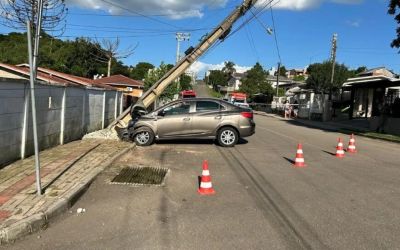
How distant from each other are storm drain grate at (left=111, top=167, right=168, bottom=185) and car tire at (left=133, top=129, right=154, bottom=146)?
4.58 metres

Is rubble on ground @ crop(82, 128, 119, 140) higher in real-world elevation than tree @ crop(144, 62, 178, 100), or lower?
lower

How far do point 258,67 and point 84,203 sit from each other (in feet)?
Result: 291

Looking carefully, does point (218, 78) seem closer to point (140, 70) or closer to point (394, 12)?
point (140, 70)

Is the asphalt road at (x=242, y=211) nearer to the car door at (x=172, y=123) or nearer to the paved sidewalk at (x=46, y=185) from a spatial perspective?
the paved sidewalk at (x=46, y=185)

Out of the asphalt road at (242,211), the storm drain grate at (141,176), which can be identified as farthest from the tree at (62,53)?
the asphalt road at (242,211)

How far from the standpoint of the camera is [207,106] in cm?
1563

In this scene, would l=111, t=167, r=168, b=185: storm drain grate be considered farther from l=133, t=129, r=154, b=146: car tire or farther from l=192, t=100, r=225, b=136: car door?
l=192, t=100, r=225, b=136: car door

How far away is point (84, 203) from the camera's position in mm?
7250

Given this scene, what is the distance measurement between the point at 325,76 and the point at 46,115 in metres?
41.7

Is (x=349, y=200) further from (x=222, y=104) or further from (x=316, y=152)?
(x=222, y=104)

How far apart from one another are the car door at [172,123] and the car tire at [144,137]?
12.0 inches

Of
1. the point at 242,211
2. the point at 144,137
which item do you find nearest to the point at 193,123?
the point at 144,137

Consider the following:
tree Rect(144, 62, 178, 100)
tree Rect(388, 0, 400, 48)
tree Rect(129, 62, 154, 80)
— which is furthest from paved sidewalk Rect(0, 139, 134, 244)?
tree Rect(129, 62, 154, 80)

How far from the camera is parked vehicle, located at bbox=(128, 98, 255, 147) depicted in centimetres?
1526
